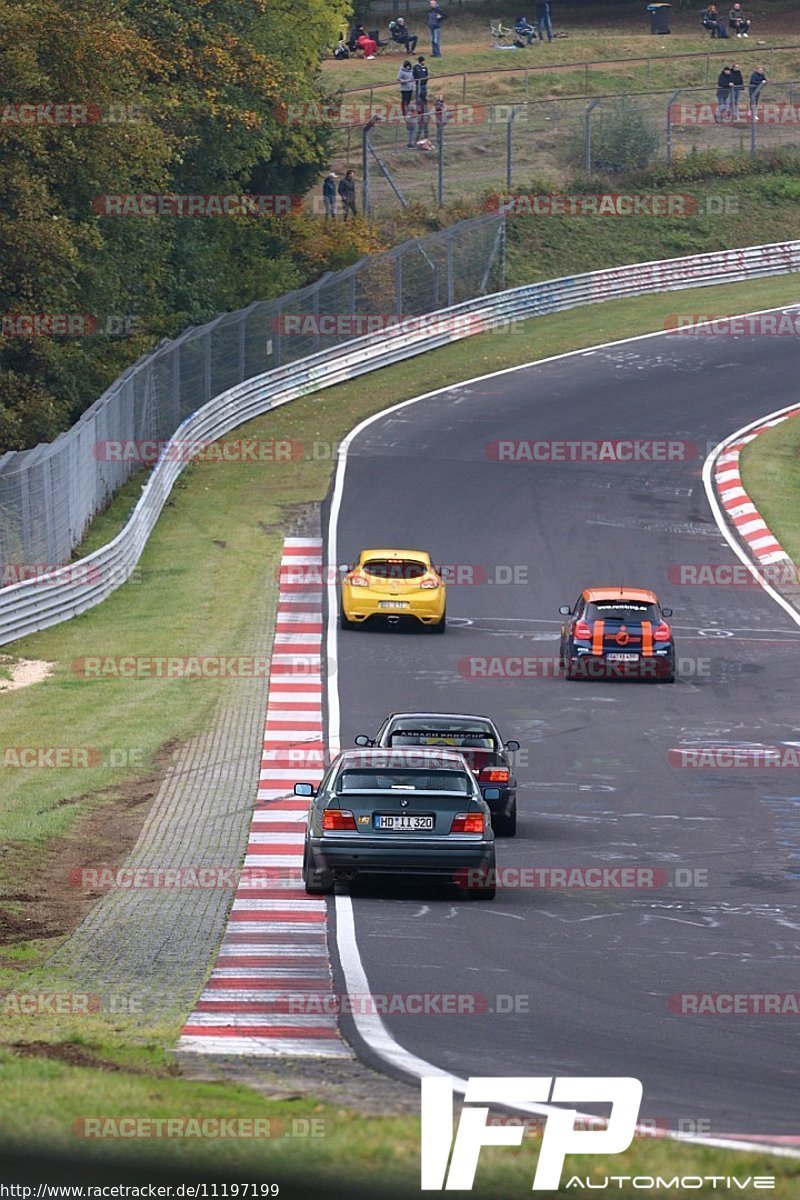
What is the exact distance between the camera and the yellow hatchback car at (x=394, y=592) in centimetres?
3069

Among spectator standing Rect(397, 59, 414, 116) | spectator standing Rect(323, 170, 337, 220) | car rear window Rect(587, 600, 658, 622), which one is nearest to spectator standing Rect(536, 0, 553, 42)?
spectator standing Rect(397, 59, 414, 116)

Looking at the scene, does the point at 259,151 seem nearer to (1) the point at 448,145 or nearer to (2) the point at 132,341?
(2) the point at 132,341

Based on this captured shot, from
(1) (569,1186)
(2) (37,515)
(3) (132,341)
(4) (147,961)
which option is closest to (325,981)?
(4) (147,961)

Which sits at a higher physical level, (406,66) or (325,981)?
(406,66)

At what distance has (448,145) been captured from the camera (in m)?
70.2

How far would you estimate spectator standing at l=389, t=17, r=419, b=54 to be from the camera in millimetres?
84000

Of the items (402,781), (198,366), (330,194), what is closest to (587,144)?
(330,194)

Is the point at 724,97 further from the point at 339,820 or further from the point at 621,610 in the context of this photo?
the point at 339,820

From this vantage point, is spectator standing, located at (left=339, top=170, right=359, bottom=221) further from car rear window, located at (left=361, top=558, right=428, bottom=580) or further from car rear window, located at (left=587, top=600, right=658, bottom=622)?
car rear window, located at (left=587, top=600, right=658, bottom=622)

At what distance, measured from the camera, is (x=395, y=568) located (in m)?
31.0

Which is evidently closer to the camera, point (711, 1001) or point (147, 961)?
point (711, 1001)

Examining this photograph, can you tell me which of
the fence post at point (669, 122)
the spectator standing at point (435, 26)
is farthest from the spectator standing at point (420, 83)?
the spectator standing at point (435, 26)

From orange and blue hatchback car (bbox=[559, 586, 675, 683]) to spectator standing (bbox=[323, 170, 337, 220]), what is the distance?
34676 mm

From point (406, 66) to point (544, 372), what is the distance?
22.6 meters
